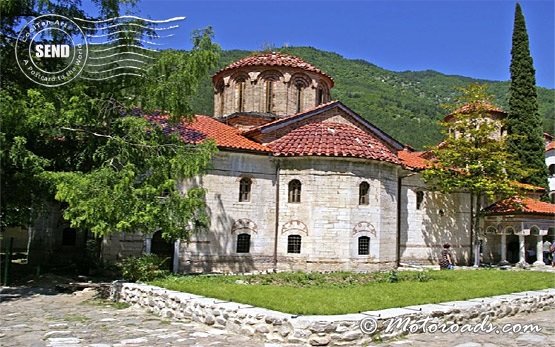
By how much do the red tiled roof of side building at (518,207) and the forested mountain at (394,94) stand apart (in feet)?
64.6

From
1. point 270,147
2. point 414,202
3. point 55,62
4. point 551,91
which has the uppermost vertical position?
point 551,91

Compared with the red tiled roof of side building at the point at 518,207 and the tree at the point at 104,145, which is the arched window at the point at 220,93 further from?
the red tiled roof of side building at the point at 518,207

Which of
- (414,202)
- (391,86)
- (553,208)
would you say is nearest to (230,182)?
(414,202)

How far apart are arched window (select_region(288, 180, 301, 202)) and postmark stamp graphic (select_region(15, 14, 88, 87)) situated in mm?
8442

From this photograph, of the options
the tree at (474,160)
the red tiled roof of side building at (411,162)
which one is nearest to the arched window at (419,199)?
the tree at (474,160)

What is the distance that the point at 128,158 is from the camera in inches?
548

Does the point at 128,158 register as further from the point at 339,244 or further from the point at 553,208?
the point at 553,208

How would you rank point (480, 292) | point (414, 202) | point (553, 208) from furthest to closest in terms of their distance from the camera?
point (553, 208) < point (414, 202) < point (480, 292)

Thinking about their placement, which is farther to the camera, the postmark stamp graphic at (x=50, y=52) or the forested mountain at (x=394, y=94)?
the forested mountain at (x=394, y=94)

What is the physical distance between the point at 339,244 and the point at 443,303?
7970 mm

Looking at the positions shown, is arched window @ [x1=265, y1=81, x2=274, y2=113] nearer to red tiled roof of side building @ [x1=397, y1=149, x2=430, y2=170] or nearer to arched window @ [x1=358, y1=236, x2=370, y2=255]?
red tiled roof of side building @ [x1=397, y1=149, x2=430, y2=170]

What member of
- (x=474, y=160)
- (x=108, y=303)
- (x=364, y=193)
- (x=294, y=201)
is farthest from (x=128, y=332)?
(x=474, y=160)

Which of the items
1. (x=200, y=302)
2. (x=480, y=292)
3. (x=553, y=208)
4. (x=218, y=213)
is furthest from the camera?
(x=553, y=208)

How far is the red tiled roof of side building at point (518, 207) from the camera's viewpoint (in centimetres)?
2384
